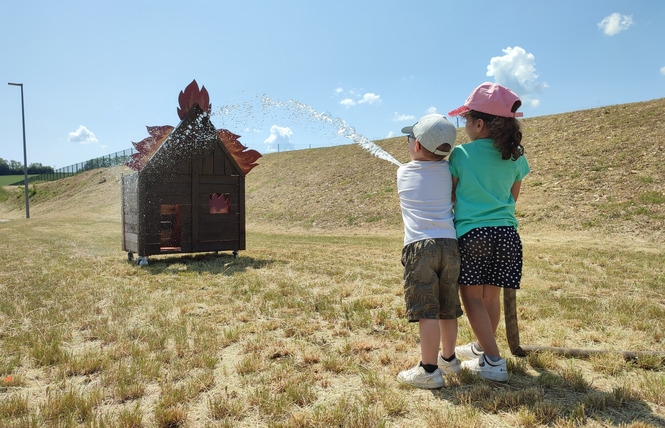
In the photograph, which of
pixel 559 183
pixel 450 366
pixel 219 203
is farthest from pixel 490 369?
pixel 559 183

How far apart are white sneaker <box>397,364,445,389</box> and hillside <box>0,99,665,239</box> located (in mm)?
13105

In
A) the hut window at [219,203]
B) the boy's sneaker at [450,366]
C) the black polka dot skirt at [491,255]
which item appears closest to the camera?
the black polka dot skirt at [491,255]

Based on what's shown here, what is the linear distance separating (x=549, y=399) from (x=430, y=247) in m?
1.12

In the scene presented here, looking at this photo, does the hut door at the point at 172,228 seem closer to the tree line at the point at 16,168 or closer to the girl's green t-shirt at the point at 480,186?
the girl's green t-shirt at the point at 480,186

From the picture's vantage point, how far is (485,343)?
2.78 meters

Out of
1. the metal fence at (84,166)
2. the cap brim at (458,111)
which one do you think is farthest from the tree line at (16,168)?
the cap brim at (458,111)

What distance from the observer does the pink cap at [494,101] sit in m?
2.75

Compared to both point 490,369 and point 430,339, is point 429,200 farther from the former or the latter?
point 490,369

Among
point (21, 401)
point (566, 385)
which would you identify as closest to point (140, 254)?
point (21, 401)

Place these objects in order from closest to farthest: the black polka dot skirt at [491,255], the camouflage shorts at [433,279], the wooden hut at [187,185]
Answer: the camouflage shorts at [433,279]
the black polka dot skirt at [491,255]
the wooden hut at [187,185]

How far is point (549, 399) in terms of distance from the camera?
2473 millimetres

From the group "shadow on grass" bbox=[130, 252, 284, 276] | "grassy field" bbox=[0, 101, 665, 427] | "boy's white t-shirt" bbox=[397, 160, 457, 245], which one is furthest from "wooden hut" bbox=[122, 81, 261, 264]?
"boy's white t-shirt" bbox=[397, 160, 457, 245]

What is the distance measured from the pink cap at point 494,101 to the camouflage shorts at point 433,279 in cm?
91

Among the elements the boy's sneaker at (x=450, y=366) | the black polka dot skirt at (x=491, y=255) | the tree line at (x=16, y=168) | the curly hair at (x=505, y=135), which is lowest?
the boy's sneaker at (x=450, y=366)
